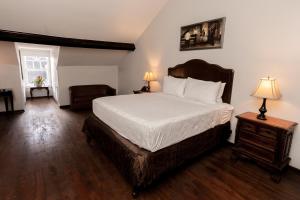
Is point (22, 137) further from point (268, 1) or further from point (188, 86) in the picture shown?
point (268, 1)

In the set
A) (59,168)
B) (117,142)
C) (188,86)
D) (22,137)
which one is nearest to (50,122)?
(22,137)

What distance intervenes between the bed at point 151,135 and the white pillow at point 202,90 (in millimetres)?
212

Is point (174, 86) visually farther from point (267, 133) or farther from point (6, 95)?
point (6, 95)

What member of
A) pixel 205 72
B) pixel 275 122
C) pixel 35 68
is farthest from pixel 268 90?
pixel 35 68

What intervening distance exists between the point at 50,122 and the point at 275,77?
445cm

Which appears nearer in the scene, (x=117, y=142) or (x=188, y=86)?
(x=117, y=142)

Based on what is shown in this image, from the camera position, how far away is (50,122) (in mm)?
4020

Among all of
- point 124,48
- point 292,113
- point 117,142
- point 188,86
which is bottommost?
point 117,142

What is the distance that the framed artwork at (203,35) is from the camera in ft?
9.91

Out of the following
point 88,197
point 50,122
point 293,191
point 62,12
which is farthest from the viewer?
point 50,122

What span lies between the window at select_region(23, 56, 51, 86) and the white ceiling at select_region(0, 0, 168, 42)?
3.73 meters

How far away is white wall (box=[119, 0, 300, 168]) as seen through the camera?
2.25 m

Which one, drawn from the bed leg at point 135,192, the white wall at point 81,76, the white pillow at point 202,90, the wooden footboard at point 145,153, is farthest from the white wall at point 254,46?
the white wall at point 81,76

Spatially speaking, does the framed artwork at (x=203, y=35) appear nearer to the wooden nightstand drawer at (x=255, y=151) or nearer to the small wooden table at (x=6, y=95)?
the wooden nightstand drawer at (x=255, y=151)
